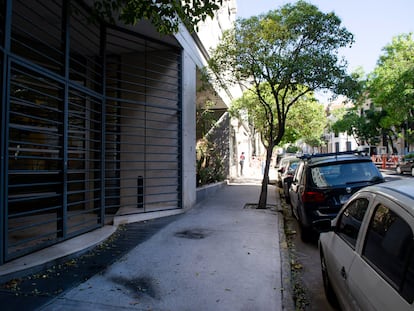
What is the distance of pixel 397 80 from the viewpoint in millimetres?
25922

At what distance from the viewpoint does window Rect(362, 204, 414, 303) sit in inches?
73.4

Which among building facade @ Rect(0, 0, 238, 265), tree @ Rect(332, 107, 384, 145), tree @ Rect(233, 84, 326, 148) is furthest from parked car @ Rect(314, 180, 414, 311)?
tree @ Rect(332, 107, 384, 145)

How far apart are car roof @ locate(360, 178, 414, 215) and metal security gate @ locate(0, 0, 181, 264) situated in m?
4.49

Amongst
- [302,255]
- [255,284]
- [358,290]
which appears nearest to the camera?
[358,290]

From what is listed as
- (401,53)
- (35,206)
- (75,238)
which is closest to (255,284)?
(75,238)

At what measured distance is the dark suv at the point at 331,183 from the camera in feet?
19.3

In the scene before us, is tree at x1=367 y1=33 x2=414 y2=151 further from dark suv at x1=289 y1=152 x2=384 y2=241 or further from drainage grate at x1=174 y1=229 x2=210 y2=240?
drainage grate at x1=174 y1=229 x2=210 y2=240

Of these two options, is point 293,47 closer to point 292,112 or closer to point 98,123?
point 98,123

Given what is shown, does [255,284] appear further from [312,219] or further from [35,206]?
[35,206]

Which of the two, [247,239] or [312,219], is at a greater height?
[312,219]

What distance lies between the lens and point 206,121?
1345 centimetres

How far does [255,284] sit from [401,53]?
3027 centimetres

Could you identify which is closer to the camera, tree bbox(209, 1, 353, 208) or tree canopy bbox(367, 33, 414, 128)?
tree bbox(209, 1, 353, 208)

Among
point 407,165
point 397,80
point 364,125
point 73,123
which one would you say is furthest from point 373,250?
point 364,125
